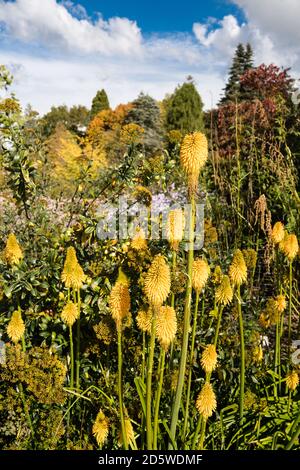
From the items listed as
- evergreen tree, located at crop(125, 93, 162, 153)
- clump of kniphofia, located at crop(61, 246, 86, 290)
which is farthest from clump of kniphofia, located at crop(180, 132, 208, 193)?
evergreen tree, located at crop(125, 93, 162, 153)

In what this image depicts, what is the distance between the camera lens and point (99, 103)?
106ft

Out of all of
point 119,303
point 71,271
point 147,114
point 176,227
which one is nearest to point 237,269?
point 176,227

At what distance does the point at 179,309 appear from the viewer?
9.18 ft

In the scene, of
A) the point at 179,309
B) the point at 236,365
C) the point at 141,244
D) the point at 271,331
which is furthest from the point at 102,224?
the point at 271,331

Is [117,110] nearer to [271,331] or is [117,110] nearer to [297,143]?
[297,143]

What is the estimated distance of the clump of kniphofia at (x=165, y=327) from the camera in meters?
1.65

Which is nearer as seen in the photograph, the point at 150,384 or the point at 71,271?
the point at 150,384

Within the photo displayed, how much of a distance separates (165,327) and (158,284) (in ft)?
0.59

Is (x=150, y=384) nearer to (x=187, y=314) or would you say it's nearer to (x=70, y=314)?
(x=187, y=314)

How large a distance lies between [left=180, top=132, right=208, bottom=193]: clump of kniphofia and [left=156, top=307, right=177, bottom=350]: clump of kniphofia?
462mm

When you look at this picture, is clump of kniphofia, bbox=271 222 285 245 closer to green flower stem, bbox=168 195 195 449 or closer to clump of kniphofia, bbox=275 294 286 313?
clump of kniphofia, bbox=275 294 286 313

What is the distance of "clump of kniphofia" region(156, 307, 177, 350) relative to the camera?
5.41 ft

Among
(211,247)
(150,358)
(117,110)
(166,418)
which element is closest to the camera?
(150,358)

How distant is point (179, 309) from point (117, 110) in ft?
89.1
